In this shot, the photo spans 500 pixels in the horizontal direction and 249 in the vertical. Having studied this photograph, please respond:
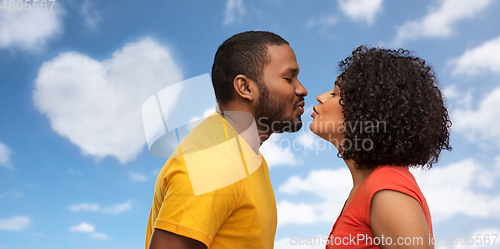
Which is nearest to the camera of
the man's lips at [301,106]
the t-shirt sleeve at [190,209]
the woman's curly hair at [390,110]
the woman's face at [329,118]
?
the t-shirt sleeve at [190,209]

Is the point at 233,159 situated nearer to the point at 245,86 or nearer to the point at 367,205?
the point at 245,86

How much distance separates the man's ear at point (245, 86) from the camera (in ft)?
10.7

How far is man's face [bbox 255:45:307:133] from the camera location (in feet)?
10.8

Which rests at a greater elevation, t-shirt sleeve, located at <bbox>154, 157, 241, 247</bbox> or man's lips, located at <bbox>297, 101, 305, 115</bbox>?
man's lips, located at <bbox>297, 101, 305, 115</bbox>

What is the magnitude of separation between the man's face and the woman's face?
214mm

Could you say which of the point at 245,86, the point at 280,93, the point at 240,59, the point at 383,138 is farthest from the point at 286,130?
the point at 383,138

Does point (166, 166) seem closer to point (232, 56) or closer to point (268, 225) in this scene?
point (268, 225)

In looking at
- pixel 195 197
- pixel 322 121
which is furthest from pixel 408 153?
pixel 195 197

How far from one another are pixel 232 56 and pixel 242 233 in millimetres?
1698

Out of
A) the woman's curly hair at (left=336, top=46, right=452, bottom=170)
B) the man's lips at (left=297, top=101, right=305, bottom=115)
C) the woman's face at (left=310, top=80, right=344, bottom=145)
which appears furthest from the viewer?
the man's lips at (left=297, top=101, right=305, bottom=115)

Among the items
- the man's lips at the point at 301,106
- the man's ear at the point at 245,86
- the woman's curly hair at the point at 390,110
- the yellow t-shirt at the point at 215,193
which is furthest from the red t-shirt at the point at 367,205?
the man's ear at the point at 245,86

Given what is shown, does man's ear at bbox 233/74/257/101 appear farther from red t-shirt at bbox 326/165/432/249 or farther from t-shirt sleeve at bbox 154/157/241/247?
red t-shirt at bbox 326/165/432/249

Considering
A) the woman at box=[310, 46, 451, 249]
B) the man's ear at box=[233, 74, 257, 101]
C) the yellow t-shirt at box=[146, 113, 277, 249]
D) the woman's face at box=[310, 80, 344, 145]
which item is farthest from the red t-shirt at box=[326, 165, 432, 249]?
the man's ear at box=[233, 74, 257, 101]

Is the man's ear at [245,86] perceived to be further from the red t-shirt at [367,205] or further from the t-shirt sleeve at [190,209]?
the red t-shirt at [367,205]
